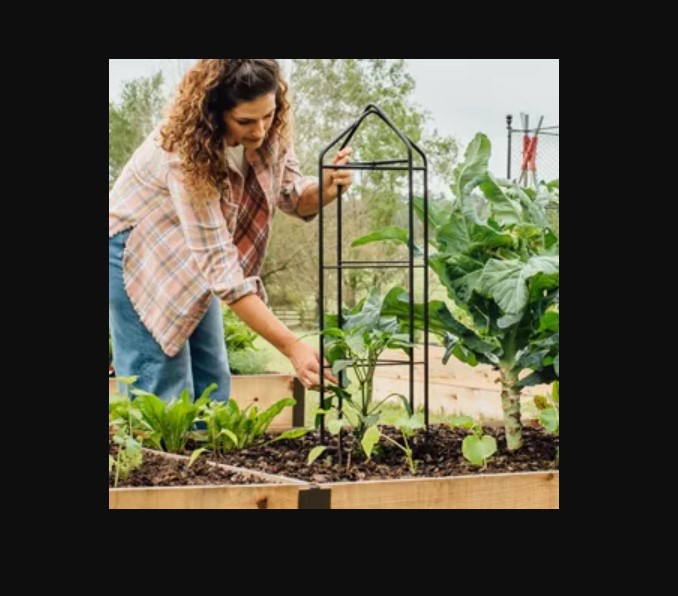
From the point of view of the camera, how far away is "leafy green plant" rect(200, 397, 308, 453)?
120 inches

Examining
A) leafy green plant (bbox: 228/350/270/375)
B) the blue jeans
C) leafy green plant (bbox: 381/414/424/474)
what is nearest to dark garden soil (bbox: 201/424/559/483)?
leafy green plant (bbox: 381/414/424/474)

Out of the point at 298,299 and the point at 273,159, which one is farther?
the point at 298,299

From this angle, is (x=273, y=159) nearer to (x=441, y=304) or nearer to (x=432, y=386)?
(x=441, y=304)

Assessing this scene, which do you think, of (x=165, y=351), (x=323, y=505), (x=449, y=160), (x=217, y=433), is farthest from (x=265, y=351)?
(x=449, y=160)

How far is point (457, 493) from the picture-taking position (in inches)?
108

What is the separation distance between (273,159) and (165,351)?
2.33ft

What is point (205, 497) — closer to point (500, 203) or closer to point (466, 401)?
point (500, 203)

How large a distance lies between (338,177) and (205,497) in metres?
1.07

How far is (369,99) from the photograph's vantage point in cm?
673

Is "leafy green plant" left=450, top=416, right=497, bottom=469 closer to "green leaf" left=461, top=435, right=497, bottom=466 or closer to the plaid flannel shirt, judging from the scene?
"green leaf" left=461, top=435, right=497, bottom=466

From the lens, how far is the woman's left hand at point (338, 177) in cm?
308

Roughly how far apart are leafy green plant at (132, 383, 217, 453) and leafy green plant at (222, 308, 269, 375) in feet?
4.50

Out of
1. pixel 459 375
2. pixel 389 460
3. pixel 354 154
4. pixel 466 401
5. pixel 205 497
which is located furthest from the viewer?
pixel 354 154

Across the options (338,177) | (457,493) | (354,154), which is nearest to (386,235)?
(338,177)
